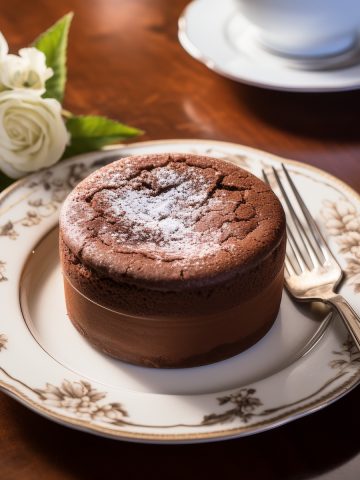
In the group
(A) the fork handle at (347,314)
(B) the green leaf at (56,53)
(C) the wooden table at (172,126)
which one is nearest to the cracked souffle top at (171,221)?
(A) the fork handle at (347,314)

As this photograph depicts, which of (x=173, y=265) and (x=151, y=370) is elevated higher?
(x=173, y=265)

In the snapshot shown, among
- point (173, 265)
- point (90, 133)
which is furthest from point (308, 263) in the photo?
point (90, 133)

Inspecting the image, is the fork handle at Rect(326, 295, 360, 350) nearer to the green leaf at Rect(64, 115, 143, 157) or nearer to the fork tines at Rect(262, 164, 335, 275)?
the fork tines at Rect(262, 164, 335, 275)

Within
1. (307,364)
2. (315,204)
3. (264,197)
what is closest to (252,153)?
(315,204)

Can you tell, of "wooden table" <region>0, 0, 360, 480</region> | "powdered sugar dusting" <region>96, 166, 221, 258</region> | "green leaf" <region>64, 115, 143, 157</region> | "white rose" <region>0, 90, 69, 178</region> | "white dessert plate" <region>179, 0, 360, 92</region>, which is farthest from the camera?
"white dessert plate" <region>179, 0, 360, 92</region>

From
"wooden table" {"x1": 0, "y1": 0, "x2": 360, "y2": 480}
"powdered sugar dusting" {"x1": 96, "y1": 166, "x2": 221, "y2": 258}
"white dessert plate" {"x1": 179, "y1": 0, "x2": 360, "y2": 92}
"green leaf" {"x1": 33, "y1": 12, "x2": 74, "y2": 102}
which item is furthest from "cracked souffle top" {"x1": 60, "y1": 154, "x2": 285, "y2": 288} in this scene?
"white dessert plate" {"x1": 179, "y1": 0, "x2": 360, "y2": 92}

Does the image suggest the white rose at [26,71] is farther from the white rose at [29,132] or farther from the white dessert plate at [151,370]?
the white dessert plate at [151,370]

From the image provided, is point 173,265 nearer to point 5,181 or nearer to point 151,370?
point 151,370

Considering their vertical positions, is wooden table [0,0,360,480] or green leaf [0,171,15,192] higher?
wooden table [0,0,360,480]
